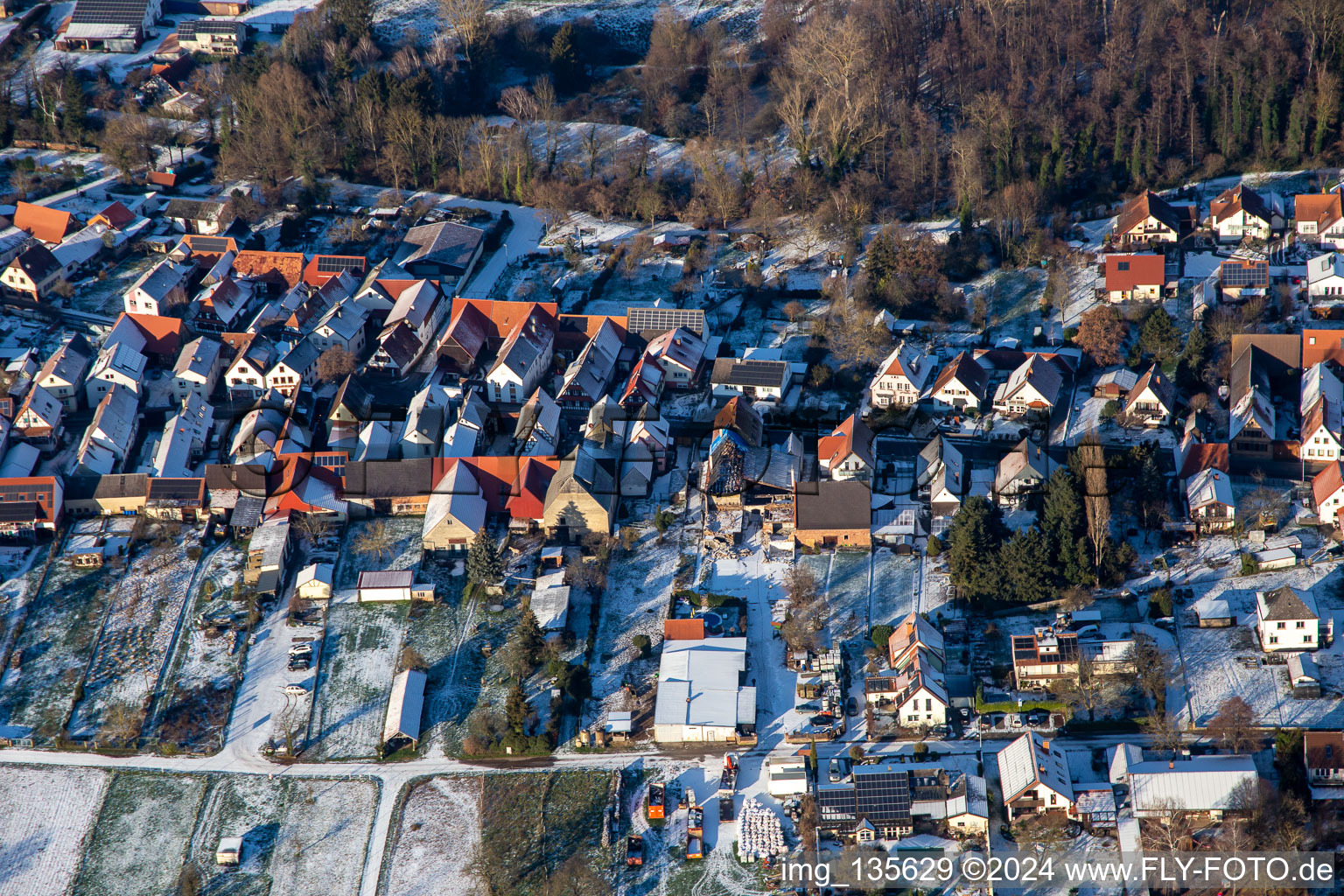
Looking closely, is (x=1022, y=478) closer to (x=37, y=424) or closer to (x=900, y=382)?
(x=900, y=382)

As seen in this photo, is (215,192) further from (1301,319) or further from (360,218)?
(1301,319)

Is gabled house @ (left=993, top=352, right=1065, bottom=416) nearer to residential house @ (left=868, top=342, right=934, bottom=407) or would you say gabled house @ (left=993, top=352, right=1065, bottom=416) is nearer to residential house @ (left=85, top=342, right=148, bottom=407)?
residential house @ (left=868, top=342, right=934, bottom=407)

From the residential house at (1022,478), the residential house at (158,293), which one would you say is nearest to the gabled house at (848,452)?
the residential house at (1022,478)

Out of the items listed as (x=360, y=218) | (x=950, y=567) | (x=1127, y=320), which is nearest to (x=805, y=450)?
(x=950, y=567)

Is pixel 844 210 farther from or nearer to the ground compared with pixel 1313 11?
nearer to the ground

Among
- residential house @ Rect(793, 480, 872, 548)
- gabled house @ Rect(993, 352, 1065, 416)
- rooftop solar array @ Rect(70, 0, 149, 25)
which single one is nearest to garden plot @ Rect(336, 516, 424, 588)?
residential house @ Rect(793, 480, 872, 548)

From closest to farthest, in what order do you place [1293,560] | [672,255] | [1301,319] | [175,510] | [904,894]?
1. [904,894]
2. [1293,560]
3. [175,510]
4. [1301,319]
5. [672,255]

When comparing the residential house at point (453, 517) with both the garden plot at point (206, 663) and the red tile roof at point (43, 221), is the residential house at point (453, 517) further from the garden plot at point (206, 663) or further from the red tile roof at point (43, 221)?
the red tile roof at point (43, 221)
